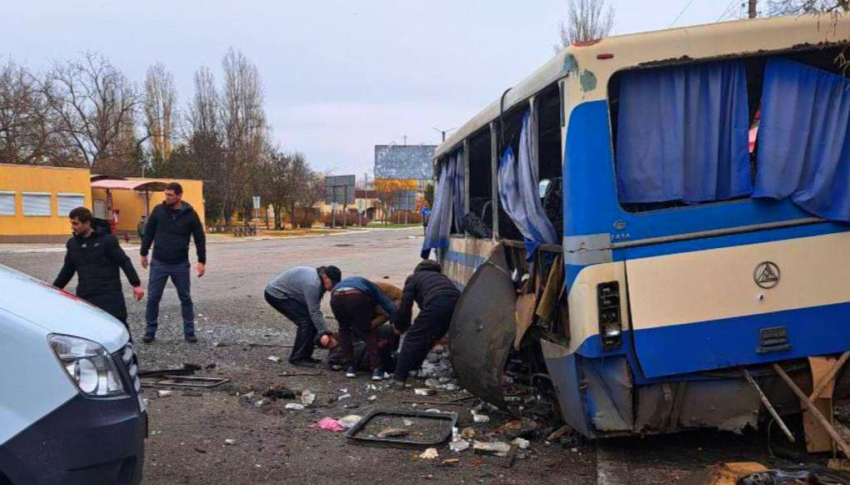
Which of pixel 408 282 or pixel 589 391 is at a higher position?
pixel 408 282

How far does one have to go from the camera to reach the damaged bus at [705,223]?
4.10m

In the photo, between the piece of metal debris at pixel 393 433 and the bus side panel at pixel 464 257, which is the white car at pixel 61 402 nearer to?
the piece of metal debris at pixel 393 433

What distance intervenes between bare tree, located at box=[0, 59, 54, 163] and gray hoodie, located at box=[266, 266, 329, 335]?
35430 mm

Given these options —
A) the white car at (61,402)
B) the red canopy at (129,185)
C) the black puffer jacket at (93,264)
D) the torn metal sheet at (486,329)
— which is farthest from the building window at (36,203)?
the white car at (61,402)

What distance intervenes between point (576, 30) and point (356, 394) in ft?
82.6

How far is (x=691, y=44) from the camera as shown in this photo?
4062 mm

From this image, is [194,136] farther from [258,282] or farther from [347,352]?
[347,352]

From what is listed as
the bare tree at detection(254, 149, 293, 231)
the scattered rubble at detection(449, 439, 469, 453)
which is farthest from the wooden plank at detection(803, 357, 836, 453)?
the bare tree at detection(254, 149, 293, 231)

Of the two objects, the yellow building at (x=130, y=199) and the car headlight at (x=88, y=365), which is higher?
the yellow building at (x=130, y=199)

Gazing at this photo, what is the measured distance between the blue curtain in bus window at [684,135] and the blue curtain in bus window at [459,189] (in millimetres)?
3248

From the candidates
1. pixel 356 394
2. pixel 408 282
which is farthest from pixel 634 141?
pixel 356 394

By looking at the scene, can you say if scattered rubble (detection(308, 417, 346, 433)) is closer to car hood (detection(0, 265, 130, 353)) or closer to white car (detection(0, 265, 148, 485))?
car hood (detection(0, 265, 130, 353))

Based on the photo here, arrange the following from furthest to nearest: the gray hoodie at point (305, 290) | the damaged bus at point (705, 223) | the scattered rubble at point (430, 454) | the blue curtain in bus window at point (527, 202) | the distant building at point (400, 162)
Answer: the distant building at point (400, 162), the gray hoodie at point (305, 290), the blue curtain in bus window at point (527, 202), the scattered rubble at point (430, 454), the damaged bus at point (705, 223)

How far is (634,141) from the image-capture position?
13.8 feet
